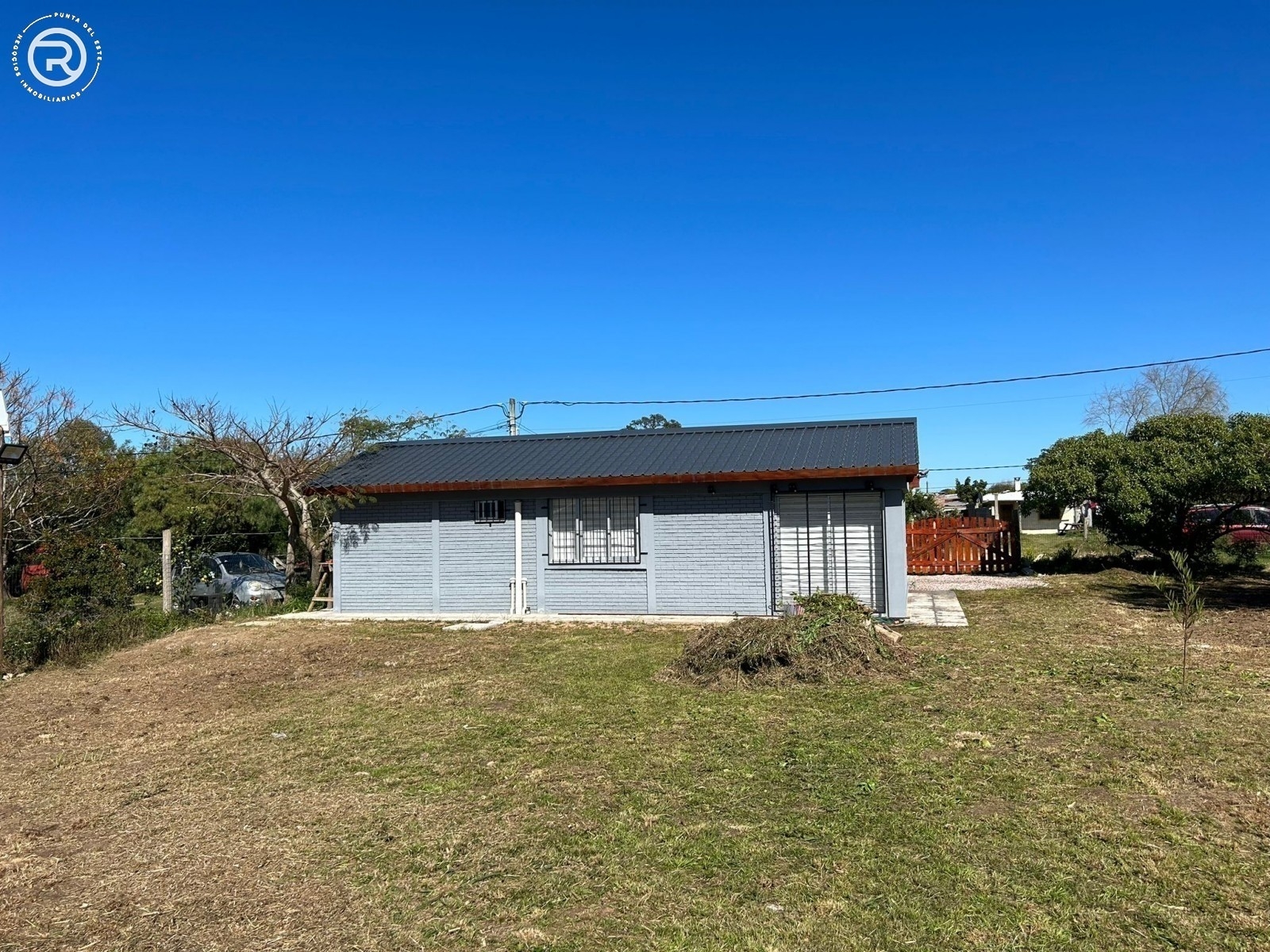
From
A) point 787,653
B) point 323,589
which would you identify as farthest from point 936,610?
point 323,589

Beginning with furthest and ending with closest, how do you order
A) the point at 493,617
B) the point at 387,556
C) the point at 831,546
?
the point at 387,556
the point at 493,617
the point at 831,546

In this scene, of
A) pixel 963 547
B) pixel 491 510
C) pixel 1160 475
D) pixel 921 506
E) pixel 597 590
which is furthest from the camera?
pixel 921 506

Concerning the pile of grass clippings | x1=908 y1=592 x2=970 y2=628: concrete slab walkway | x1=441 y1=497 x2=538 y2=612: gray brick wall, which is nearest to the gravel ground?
x1=908 y1=592 x2=970 y2=628: concrete slab walkway

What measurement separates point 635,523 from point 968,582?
8941 mm

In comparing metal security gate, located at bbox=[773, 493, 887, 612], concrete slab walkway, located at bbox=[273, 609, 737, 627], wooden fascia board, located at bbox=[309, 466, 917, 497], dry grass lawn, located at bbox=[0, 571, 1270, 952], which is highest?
wooden fascia board, located at bbox=[309, 466, 917, 497]

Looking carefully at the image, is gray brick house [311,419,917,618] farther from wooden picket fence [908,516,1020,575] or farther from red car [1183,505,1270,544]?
red car [1183,505,1270,544]

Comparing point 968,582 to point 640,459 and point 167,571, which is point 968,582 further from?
point 167,571

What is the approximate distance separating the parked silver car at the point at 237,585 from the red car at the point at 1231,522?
749 inches

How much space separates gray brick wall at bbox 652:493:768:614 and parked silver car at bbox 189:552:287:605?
26.1 ft

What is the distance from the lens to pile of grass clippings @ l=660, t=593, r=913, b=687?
8.28m

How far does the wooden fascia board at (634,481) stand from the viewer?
1282 centimetres

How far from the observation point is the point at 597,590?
1476 centimetres

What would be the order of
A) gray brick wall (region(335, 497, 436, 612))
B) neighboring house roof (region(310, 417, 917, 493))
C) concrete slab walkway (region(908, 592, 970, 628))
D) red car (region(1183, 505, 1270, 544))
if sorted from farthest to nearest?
red car (region(1183, 505, 1270, 544)) < gray brick wall (region(335, 497, 436, 612)) < neighboring house roof (region(310, 417, 917, 493)) < concrete slab walkway (region(908, 592, 970, 628))

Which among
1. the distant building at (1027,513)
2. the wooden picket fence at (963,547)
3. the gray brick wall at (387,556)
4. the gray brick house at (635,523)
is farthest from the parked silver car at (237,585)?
the distant building at (1027,513)
